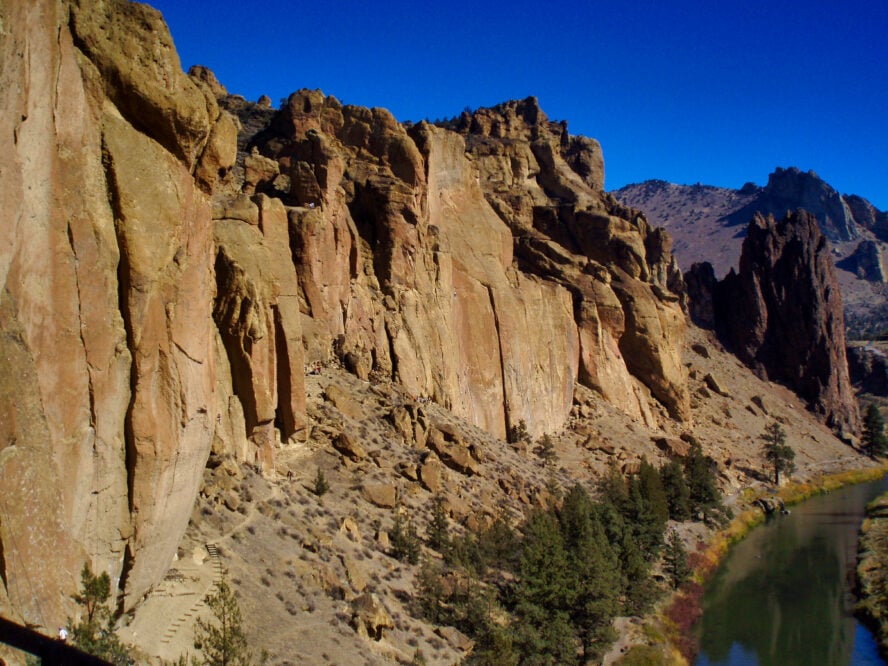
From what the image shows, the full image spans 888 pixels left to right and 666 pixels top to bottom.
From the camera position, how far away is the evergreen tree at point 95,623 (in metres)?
11.6

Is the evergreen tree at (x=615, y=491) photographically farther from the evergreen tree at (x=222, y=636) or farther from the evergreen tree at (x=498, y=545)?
the evergreen tree at (x=222, y=636)

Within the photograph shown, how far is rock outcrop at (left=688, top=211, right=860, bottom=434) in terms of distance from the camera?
9488cm

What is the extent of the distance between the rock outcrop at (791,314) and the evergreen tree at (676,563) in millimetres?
59183

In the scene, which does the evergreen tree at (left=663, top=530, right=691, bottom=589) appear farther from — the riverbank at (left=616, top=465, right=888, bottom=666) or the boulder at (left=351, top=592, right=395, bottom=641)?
the boulder at (left=351, top=592, right=395, bottom=641)

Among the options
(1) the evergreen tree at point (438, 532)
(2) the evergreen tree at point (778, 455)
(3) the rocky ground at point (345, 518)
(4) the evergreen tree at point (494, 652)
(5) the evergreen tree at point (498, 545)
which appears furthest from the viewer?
(2) the evergreen tree at point (778, 455)

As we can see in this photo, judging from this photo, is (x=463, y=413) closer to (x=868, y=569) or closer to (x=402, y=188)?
(x=402, y=188)

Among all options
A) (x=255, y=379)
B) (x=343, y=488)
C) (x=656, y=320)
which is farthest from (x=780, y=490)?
(x=255, y=379)

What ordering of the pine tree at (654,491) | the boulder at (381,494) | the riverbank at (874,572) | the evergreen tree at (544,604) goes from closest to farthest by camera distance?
1. the evergreen tree at (544,604)
2. the boulder at (381,494)
3. the riverbank at (874,572)
4. the pine tree at (654,491)

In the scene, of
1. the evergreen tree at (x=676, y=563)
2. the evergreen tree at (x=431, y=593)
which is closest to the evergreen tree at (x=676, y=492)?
the evergreen tree at (x=676, y=563)

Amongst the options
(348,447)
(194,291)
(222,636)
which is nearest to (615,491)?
(348,447)

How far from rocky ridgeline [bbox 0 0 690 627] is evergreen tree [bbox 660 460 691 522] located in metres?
8.57

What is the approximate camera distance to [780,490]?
6456 centimetres

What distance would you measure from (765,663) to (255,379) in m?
25.0

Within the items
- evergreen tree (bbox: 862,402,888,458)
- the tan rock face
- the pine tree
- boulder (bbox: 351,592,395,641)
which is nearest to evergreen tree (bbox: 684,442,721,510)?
the pine tree
